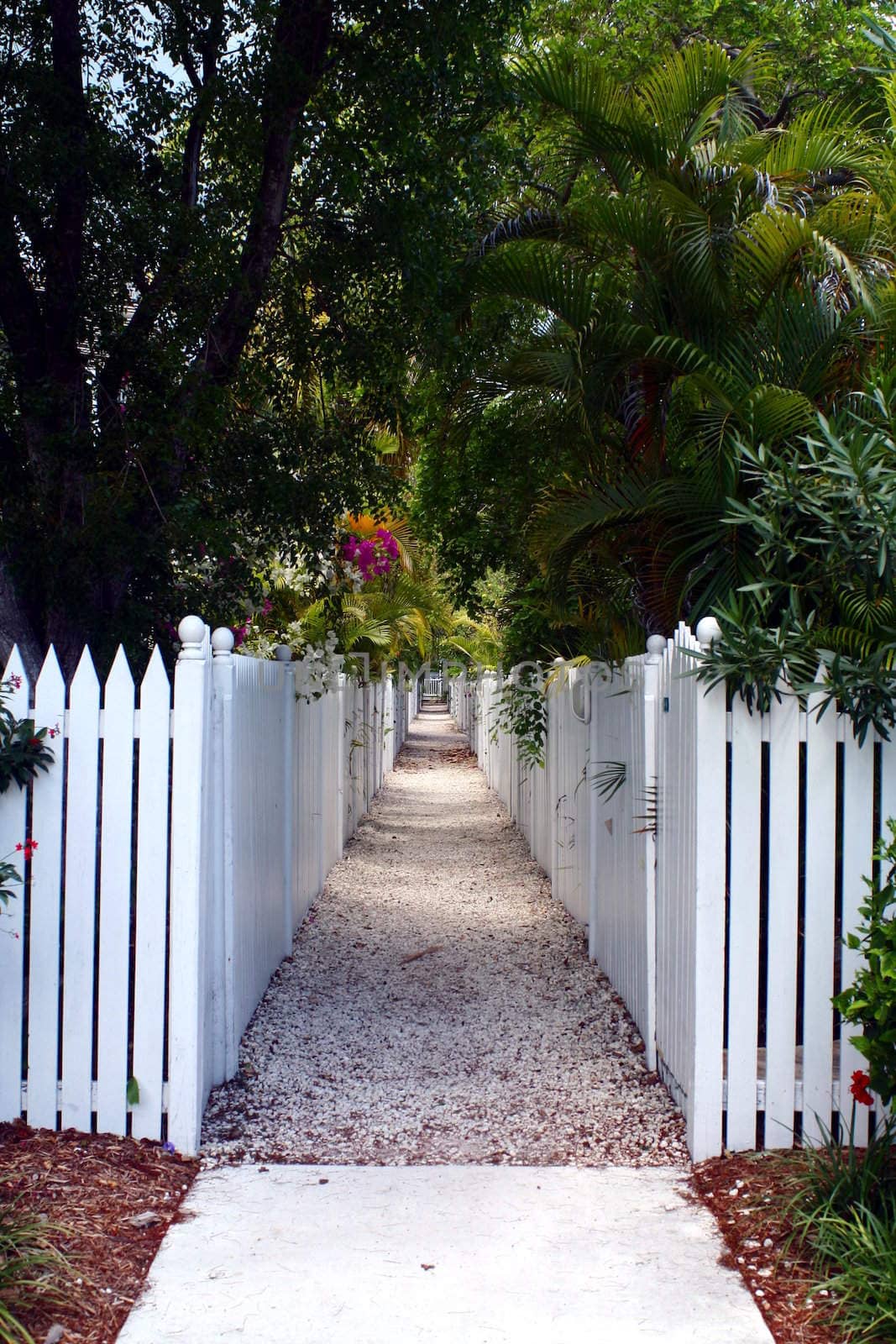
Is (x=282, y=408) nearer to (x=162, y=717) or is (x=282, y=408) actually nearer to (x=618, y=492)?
(x=618, y=492)

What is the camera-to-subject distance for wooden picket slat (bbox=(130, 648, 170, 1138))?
4141mm

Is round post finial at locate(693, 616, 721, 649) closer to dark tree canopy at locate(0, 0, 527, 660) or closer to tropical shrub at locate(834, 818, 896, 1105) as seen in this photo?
tropical shrub at locate(834, 818, 896, 1105)

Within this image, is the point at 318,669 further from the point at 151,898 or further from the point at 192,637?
the point at 151,898

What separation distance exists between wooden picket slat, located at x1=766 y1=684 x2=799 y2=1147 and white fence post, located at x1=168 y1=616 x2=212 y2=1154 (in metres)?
2.05

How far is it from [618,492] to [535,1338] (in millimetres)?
4226

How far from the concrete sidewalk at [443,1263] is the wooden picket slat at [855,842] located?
67 cm

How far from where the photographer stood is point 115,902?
4168 millimetres

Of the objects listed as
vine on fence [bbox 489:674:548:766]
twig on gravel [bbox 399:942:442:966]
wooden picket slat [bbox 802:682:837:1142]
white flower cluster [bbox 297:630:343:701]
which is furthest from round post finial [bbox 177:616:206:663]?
vine on fence [bbox 489:674:548:766]

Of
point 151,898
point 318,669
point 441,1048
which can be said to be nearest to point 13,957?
point 151,898

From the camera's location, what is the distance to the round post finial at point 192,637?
4.21 metres

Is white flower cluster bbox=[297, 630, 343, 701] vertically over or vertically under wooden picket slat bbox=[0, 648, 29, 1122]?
over

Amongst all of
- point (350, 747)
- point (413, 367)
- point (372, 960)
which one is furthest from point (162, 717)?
point (350, 747)

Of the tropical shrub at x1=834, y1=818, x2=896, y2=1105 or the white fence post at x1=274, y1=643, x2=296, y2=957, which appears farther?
the white fence post at x1=274, y1=643, x2=296, y2=957

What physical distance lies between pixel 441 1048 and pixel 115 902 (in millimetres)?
2155
